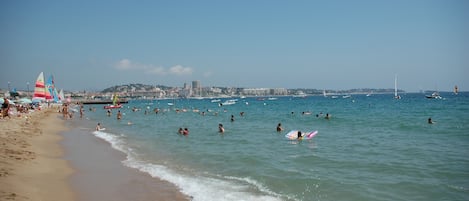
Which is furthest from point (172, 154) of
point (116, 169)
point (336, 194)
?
point (336, 194)

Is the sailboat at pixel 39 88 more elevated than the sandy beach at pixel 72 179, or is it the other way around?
the sailboat at pixel 39 88

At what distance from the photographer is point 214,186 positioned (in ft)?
34.7

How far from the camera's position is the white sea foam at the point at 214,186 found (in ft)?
30.9

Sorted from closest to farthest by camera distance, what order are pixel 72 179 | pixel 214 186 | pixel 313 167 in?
pixel 214 186 → pixel 72 179 → pixel 313 167

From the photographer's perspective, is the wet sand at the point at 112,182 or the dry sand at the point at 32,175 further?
the wet sand at the point at 112,182

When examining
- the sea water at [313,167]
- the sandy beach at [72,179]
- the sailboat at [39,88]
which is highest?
the sailboat at [39,88]

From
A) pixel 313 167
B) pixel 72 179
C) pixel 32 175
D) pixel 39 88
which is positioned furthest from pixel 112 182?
pixel 39 88

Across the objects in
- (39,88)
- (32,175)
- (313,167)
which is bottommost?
(313,167)

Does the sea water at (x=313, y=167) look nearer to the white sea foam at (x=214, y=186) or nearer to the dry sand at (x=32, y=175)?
the white sea foam at (x=214, y=186)

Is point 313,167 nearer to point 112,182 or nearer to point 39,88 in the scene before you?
point 112,182

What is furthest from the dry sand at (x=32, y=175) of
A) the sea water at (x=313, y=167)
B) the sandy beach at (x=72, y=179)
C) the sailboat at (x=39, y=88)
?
the sailboat at (x=39, y=88)

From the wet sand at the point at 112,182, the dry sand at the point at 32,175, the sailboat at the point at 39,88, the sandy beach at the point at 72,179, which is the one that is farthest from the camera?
the sailboat at the point at 39,88

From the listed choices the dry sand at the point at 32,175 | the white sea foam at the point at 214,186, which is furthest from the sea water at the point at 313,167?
the dry sand at the point at 32,175

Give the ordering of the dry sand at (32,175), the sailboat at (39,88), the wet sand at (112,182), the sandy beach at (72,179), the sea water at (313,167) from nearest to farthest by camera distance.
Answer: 1. the dry sand at (32,175)
2. the sandy beach at (72,179)
3. the wet sand at (112,182)
4. the sea water at (313,167)
5. the sailboat at (39,88)
